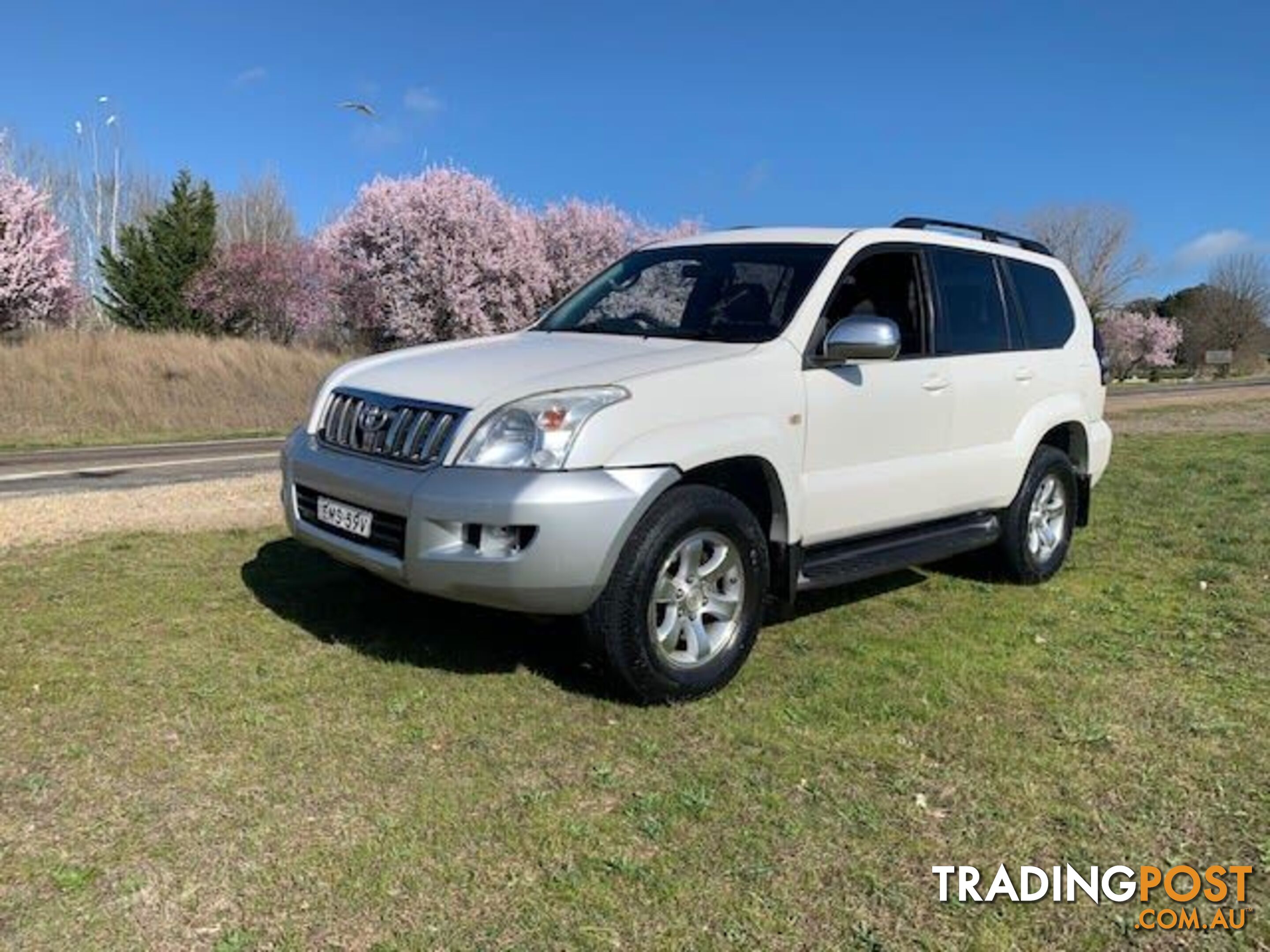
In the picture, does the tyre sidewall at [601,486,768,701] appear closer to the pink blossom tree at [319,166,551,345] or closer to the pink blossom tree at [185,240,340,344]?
the pink blossom tree at [319,166,551,345]

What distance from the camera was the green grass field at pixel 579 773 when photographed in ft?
8.61

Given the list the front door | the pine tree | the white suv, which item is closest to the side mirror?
the white suv

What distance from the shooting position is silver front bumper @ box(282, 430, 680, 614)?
3654 millimetres

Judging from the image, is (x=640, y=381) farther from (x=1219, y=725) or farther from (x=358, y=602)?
(x=1219, y=725)

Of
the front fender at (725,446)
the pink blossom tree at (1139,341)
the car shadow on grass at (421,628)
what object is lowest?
the car shadow on grass at (421,628)

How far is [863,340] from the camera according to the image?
4.41m

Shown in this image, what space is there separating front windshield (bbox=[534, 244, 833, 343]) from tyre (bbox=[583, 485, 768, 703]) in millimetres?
932

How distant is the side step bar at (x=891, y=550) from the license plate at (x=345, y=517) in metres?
1.86

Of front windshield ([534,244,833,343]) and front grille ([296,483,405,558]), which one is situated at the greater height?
front windshield ([534,244,833,343])

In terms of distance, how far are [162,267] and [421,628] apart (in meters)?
37.1

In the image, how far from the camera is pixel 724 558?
4176 mm

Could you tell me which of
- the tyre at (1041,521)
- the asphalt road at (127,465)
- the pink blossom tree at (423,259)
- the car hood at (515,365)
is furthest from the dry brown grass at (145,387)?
the tyre at (1041,521)

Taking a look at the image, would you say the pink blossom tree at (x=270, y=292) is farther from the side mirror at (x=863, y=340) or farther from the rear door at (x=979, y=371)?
the side mirror at (x=863, y=340)

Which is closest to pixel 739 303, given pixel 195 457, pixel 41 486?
pixel 41 486
